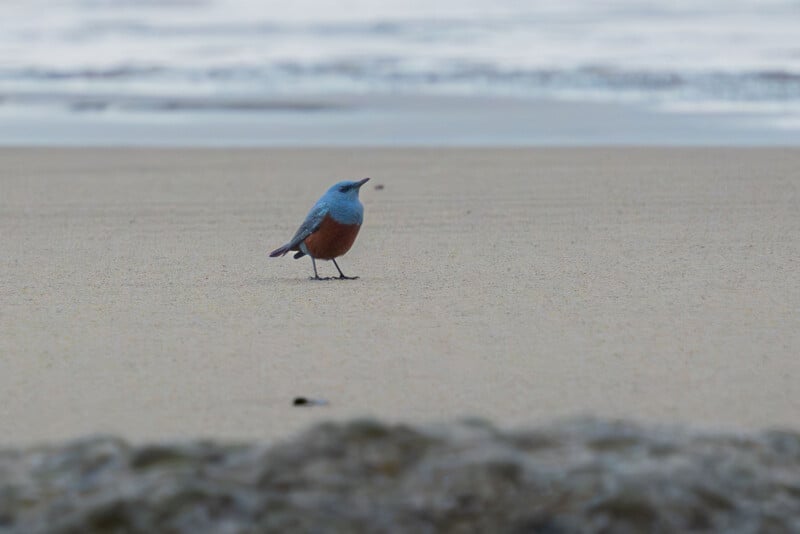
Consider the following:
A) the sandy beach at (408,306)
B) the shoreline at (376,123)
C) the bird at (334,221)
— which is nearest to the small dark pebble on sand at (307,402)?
the sandy beach at (408,306)

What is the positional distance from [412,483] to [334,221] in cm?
409

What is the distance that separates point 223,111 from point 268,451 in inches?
749

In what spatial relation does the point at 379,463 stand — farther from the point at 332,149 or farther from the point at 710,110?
the point at 710,110

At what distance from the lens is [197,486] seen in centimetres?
347

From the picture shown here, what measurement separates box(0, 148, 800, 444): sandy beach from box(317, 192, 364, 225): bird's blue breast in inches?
14.9

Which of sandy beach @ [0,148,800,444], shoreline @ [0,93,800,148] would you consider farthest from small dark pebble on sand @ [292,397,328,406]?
shoreline @ [0,93,800,148]

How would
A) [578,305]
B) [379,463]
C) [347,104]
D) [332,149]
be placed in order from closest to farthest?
[379,463]
[578,305]
[332,149]
[347,104]

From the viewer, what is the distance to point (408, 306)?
6871mm

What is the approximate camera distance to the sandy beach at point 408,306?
16.4ft

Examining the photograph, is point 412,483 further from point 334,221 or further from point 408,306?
point 334,221

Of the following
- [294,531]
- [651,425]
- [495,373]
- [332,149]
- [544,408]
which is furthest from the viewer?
[332,149]

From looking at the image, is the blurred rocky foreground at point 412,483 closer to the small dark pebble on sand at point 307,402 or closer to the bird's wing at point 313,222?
the small dark pebble on sand at point 307,402

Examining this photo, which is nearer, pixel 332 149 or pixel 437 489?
pixel 437 489

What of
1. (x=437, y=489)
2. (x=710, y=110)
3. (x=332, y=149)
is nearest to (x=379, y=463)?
(x=437, y=489)
